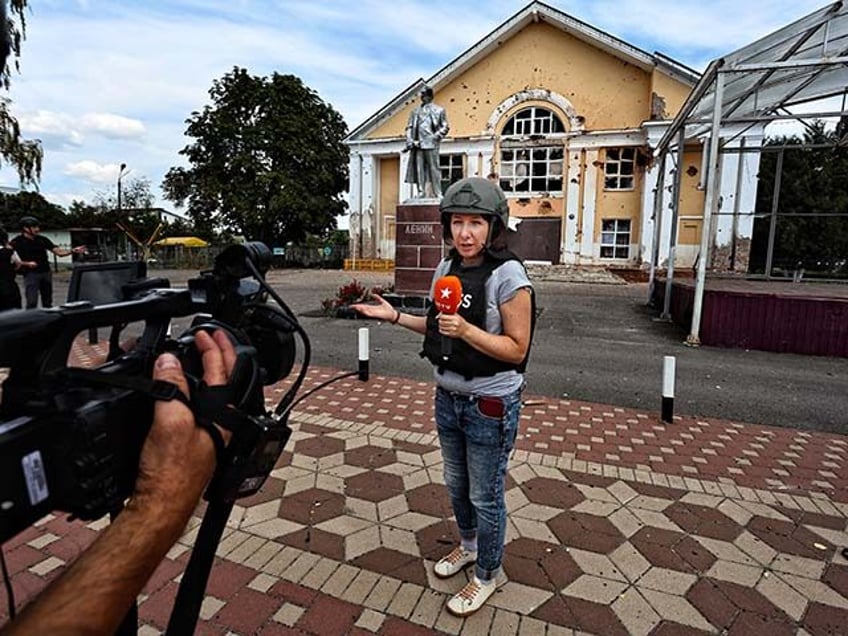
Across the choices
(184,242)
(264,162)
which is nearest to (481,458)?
(264,162)

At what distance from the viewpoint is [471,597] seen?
7.29 feet

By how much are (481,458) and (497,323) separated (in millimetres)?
558

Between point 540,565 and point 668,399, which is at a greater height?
point 668,399

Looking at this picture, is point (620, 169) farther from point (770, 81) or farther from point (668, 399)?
point (668, 399)

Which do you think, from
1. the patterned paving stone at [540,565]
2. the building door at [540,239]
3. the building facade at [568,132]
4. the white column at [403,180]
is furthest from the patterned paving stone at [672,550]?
the white column at [403,180]

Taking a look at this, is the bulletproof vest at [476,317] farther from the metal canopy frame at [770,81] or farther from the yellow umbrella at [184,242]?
the yellow umbrella at [184,242]

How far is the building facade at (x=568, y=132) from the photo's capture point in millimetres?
20672

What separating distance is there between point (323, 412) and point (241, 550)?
214 centimetres

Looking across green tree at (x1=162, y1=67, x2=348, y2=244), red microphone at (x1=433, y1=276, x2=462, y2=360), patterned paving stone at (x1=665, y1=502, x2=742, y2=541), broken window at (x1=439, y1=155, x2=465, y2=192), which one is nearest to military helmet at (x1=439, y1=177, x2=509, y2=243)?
red microphone at (x1=433, y1=276, x2=462, y2=360)

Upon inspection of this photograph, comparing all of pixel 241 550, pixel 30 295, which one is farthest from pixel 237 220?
pixel 241 550

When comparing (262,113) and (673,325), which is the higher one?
(262,113)

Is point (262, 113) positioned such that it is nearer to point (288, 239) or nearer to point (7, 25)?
point (288, 239)

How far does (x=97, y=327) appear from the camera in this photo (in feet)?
3.11

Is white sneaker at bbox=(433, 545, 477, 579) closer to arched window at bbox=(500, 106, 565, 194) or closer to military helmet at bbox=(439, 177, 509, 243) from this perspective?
military helmet at bbox=(439, 177, 509, 243)
